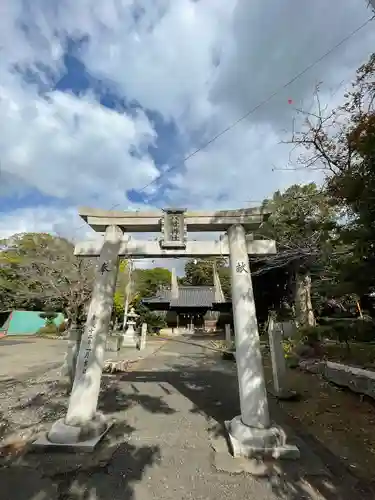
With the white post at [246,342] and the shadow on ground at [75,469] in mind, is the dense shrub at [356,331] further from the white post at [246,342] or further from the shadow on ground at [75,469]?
the shadow on ground at [75,469]

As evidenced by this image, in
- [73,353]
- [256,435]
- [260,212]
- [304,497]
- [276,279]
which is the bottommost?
[304,497]

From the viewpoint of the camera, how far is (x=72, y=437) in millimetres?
4258

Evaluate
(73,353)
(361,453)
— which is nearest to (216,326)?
(73,353)

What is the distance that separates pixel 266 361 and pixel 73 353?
27.5 ft

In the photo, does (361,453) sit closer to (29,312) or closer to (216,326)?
(216,326)

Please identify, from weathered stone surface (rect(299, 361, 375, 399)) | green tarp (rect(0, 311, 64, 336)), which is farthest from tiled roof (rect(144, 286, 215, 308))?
weathered stone surface (rect(299, 361, 375, 399))

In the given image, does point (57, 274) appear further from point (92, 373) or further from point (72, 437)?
point (72, 437)

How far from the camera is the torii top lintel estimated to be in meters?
5.38

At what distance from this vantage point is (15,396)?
741 cm

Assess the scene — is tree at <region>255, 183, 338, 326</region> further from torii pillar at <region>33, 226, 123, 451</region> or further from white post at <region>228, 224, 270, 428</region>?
torii pillar at <region>33, 226, 123, 451</region>

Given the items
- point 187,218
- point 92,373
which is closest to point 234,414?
point 92,373

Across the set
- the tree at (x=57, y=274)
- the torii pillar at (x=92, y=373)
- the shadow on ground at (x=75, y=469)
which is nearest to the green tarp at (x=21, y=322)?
the tree at (x=57, y=274)

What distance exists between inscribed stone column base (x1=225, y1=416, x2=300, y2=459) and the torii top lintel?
11.0ft

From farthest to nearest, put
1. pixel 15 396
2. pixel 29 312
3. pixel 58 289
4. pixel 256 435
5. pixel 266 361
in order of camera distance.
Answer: pixel 29 312 < pixel 58 289 < pixel 266 361 < pixel 15 396 < pixel 256 435
